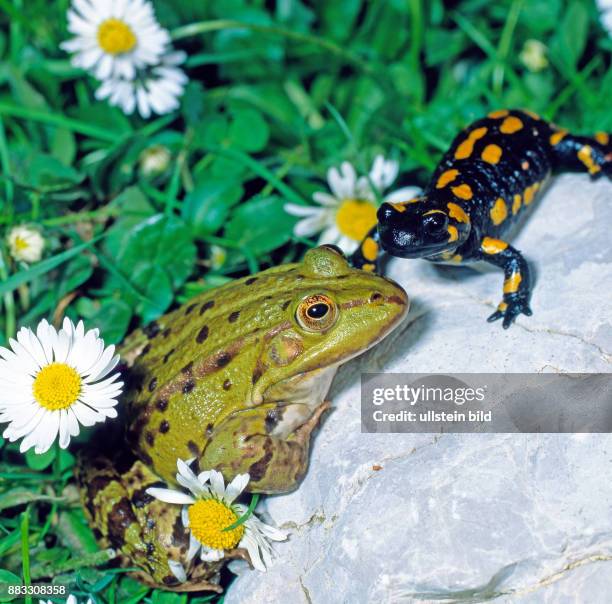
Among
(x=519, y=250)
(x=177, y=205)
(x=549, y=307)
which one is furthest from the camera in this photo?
(x=177, y=205)

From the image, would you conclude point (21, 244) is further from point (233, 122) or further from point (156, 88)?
point (233, 122)

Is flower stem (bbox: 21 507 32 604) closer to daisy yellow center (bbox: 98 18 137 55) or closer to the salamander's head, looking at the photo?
the salamander's head

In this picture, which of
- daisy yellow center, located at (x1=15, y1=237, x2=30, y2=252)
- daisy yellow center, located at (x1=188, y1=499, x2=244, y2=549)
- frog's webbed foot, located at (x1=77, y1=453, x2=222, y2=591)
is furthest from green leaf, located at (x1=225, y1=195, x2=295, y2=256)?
daisy yellow center, located at (x1=188, y1=499, x2=244, y2=549)

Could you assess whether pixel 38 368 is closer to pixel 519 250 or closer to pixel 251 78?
pixel 519 250

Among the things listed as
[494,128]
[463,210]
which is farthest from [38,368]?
[494,128]

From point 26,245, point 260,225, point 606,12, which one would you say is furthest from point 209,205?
point 606,12

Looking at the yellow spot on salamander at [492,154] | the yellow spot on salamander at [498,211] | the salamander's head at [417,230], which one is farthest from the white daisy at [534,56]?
the salamander's head at [417,230]
